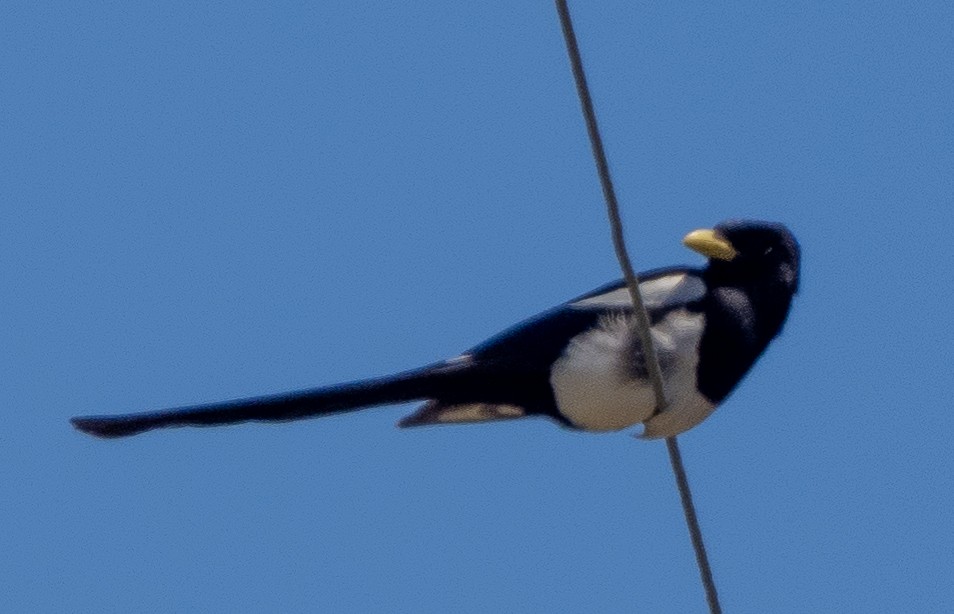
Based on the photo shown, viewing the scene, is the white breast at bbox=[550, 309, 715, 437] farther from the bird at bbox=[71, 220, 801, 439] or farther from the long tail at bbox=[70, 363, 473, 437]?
the long tail at bbox=[70, 363, 473, 437]

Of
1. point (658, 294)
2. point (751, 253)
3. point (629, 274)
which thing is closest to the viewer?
point (629, 274)

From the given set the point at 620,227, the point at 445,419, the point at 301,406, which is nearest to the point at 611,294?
the point at 445,419

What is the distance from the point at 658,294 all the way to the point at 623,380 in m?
0.26

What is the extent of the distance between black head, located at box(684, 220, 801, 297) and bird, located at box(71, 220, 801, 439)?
0.10 metres

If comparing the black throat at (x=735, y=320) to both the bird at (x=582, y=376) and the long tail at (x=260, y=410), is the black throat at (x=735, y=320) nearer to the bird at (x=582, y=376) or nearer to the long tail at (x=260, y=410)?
the bird at (x=582, y=376)

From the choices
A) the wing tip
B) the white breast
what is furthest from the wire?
the wing tip

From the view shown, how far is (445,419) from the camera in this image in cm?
361

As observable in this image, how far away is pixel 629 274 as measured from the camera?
2.83 metres

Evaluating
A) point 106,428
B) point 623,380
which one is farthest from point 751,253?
point 106,428

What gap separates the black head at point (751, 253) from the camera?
151 inches

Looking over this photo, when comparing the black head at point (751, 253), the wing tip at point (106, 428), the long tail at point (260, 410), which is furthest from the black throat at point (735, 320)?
the wing tip at point (106, 428)

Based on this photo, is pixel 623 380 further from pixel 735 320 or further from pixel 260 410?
pixel 260 410

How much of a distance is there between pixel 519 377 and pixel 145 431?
789 millimetres

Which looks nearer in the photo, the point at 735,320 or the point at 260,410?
the point at 260,410
